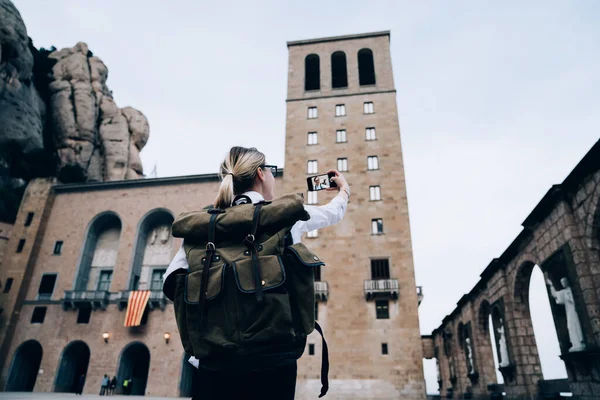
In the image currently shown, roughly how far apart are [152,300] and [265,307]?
31229mm

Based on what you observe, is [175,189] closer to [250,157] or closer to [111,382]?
[111,382]

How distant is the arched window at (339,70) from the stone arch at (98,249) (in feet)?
80.8

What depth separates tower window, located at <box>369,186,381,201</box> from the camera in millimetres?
30703

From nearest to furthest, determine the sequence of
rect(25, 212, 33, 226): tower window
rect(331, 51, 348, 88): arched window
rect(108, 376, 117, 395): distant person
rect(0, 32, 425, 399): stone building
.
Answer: rect(0, 32, 425, 399): stone building → rect(108, 376, 117, 395): distant person → rect(25, 212, 33, 226): tower window → rect(331, 51, 348, 88): arched window

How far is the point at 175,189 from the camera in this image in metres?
34.4

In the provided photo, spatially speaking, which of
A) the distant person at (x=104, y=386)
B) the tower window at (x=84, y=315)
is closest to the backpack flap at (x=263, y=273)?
the distant person at (x=104, y=386)

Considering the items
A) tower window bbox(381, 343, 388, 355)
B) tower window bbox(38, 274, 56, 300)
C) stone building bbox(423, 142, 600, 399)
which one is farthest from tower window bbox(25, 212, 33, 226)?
stone building bbox(423, 142, 600, 399)

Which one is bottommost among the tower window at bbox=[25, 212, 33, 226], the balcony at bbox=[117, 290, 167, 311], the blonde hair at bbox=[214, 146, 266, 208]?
the blonde hair at bbox=[214, 146, 266, 208]

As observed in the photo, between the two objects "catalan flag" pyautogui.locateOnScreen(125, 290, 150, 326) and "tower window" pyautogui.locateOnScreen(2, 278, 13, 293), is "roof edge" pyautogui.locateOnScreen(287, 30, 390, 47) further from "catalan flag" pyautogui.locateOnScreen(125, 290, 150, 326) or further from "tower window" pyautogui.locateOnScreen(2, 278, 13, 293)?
"tower window" pyautogui.locateOnScreen(2, 278, 13, 293)

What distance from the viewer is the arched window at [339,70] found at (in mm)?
38531

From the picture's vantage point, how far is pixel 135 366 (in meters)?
31.8

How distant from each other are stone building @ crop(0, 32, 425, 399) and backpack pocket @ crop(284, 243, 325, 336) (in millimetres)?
25989

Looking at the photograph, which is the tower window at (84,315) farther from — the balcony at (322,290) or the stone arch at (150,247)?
the balcony at (322,290)

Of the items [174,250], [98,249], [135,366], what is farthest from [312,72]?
[135,366]
